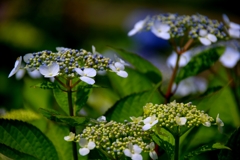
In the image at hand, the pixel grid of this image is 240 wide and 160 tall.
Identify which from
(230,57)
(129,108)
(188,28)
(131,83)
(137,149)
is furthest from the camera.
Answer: (230,57)

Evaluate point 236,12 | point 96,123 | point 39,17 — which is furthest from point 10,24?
point 236,12

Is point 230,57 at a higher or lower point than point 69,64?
lower

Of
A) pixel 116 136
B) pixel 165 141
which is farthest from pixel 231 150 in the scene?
pixel 116 136

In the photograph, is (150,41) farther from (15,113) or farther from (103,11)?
(15,113)

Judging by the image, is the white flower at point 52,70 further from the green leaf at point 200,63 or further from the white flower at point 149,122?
the green leaf at point 200,63

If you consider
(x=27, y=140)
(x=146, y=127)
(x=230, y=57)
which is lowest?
(x=230, y=57)

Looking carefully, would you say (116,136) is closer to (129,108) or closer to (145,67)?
(129,108)
